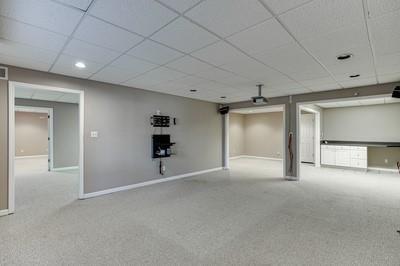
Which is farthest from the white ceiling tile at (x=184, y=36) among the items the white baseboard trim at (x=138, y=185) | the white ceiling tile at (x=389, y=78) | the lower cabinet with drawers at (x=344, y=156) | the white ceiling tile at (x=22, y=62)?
the lower cabinet with drawers at (x=344, y=156)

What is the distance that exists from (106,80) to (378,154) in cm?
899

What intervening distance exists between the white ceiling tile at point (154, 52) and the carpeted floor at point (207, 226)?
2.46 meters

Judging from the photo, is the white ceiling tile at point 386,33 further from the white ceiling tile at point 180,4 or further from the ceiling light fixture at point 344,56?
the white ceiling tile at point 180,4

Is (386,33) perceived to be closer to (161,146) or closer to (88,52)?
(88,52)

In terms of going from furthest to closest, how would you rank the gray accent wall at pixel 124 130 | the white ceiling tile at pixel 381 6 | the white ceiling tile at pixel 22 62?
the gray accent wall at pixel 124 130 < the white ceiling tile at pixel 22 62 < the white ceiling tile at pixel 381 6

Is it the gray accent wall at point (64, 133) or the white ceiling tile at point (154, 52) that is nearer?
the white ceiling tile at point (154, 52)

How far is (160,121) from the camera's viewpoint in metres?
5.25

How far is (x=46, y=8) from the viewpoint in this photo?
180cm

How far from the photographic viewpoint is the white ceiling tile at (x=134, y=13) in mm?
1729

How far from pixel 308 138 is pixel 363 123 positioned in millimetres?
1894

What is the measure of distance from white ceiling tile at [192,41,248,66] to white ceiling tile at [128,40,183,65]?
1.12ft

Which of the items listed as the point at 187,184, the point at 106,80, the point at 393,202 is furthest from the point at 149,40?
the point at 393,202

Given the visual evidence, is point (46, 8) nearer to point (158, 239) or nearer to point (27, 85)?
point (27, 85)

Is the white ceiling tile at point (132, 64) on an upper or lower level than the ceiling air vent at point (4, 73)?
upper
